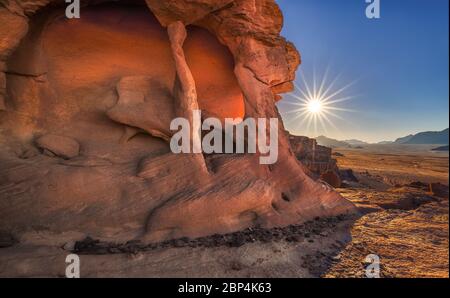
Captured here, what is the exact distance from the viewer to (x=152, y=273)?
147 inches

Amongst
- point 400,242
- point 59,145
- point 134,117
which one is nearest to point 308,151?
point 400,242

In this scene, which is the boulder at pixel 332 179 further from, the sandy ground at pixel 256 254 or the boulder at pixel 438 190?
the sandy ground at pixel 256 254

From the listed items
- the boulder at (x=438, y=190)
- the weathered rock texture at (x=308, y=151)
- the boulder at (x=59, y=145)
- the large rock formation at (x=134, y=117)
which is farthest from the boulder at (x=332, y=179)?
the boulder at (x=59, y=145)

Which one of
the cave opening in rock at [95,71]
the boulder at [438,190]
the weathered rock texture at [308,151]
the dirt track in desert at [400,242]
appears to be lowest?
the dirt track in desert at [400,242]

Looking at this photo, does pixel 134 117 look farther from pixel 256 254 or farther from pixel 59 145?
pixel 256 254

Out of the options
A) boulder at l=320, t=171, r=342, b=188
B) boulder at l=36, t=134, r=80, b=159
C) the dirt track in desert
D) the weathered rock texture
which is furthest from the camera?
the weathered rock texture

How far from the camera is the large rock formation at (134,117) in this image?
4.95 meters

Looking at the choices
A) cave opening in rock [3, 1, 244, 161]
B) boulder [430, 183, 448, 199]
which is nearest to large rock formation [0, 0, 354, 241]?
cave opening in rock [3, 1, 244, 161]

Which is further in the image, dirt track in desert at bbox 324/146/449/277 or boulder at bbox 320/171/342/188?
boulder at bbox 320/171/342/188

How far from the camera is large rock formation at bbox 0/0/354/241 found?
4953 millimetres

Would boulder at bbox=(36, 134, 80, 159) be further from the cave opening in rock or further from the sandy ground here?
the sandy ground

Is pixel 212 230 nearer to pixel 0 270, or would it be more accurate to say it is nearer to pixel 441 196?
pixel 0 270
